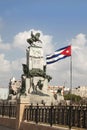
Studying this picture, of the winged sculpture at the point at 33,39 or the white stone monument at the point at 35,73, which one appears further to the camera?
the winged sculpture at the point at 33,39

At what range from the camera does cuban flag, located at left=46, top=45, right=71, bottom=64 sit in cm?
2992

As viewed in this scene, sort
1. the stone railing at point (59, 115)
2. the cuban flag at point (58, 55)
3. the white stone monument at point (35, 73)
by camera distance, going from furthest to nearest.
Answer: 1. the cuban flag at point (58, 55)
2. the white stone monument at point (35, 73)
3. the stone railing at point (59, 115)

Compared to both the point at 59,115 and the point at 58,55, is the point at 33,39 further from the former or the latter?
the point at 59,115

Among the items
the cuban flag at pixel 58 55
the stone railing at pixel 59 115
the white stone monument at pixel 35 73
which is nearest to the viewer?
the stone railing at pixel 59 115

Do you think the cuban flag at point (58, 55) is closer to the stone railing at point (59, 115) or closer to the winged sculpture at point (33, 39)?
the winged sculpture at point (33, 39)

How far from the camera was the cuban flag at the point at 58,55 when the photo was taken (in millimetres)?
29922

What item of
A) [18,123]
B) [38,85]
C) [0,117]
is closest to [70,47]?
[38,85]

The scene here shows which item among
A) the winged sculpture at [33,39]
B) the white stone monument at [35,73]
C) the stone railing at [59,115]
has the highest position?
the winged sculpture at [33,39]

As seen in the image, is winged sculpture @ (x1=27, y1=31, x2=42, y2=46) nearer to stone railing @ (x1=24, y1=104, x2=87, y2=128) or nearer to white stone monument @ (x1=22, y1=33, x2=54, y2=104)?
white stone monument @ (x1=22, y1=33, x2=54, y2=104)

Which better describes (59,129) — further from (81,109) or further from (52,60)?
(52,60)

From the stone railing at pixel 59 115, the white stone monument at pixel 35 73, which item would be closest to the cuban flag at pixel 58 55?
the white stone monument at pixel 35 73

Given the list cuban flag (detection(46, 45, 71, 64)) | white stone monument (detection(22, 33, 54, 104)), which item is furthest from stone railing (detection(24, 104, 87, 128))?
cuban flag (detection(46, 45, 71, 64))

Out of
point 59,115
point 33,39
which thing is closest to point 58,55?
point 33,39

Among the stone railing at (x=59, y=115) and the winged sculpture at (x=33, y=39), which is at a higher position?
the winged sculpture at (x=33, y=39)
